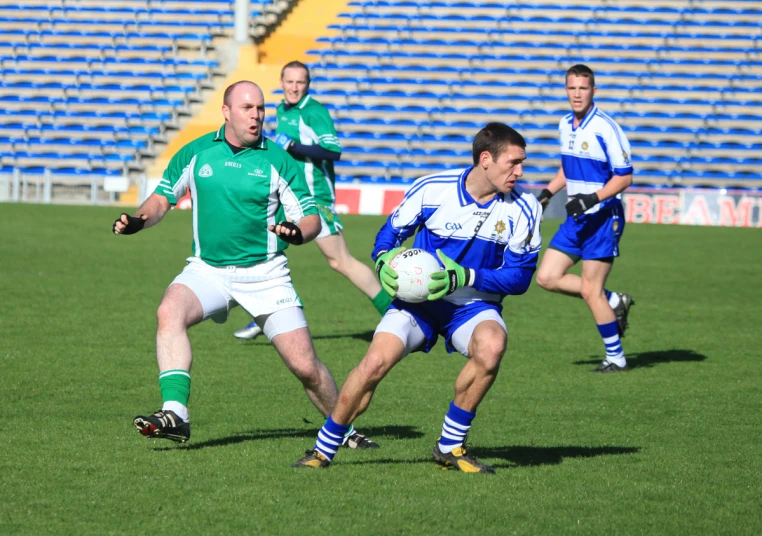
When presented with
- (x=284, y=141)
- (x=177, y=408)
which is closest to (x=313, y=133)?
(x=284, y=141)

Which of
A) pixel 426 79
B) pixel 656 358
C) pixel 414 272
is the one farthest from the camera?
pixel 426 79

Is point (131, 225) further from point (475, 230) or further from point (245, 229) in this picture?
point (475, 230)

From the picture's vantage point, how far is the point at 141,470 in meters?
5.47

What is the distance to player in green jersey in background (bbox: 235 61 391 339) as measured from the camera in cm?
957

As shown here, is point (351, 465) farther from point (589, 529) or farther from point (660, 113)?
point (660, 113)

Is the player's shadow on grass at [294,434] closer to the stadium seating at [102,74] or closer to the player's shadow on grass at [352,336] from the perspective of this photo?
the player's shadow on grass at [352,336]

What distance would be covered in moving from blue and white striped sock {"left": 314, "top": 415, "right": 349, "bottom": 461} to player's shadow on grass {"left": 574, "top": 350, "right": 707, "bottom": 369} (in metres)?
4.12

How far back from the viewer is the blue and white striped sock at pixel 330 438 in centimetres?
552

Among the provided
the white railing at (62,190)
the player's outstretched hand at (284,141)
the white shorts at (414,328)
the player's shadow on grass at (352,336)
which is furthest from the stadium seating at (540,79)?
the white shorts at (414,328)

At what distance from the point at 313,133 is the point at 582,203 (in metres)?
2.45

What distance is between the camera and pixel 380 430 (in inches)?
262

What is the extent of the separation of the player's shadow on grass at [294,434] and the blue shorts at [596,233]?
300 centimetres

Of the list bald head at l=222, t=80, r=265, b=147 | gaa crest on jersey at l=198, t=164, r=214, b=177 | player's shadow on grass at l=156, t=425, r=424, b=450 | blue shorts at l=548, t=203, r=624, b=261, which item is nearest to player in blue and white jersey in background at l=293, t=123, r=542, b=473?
player's shadow on grass at l=156, t=425, r=424, b=450

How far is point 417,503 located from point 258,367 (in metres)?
3.86
